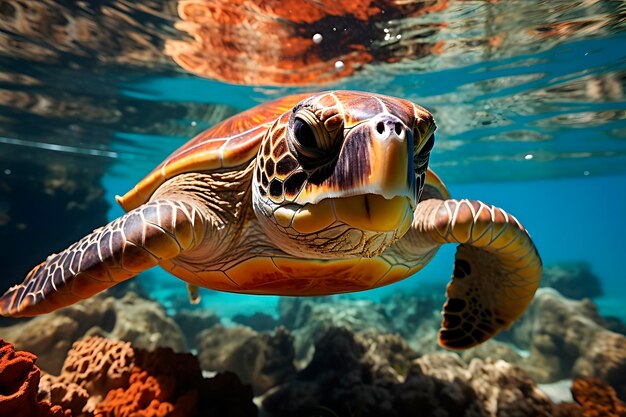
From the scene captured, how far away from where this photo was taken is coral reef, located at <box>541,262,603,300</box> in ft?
46.8

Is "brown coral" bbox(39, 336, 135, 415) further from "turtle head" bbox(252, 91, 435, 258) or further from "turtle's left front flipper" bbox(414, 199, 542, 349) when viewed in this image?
"turtle's left front flipper" bbox(414, 199, 542, 349)

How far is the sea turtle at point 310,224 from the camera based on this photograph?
3.97 feet

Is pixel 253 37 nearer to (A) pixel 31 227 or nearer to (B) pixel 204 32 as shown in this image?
(B) pixel 204 32

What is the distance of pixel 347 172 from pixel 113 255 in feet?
4.77

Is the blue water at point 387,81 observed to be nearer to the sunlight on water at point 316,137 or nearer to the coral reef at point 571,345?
the sunlight on water at point 316,137

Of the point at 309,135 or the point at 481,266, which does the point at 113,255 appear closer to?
the point at 309,135

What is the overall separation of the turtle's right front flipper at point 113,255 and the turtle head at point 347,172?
667 millimetres

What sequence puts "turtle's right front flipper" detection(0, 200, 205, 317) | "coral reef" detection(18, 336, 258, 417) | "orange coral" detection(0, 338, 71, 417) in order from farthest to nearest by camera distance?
1. "coral reef" detection(18, 336, 258, 417)
2. "turtle's right front flipper" detection(0, 200, 205, 317)
3. "orange coral" detection(0, 338, 71, 417)

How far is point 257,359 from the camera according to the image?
5141 mm

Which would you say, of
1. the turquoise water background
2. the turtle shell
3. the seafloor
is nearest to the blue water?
the turquoise water background

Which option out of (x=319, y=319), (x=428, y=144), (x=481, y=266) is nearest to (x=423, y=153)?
(x=428, y=144)

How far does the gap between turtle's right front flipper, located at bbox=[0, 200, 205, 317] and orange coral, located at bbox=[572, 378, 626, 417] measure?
163 inches

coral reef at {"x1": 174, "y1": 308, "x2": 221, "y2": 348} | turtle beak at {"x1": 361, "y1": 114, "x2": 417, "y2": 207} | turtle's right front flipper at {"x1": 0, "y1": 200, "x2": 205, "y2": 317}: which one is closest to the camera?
turtle beak at {"x1": 361, "y1": 114, "x2": 417, "y2": 207}

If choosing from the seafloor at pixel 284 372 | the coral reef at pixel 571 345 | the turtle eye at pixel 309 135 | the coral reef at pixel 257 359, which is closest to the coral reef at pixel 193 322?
the seafloor at pixel 284 372
